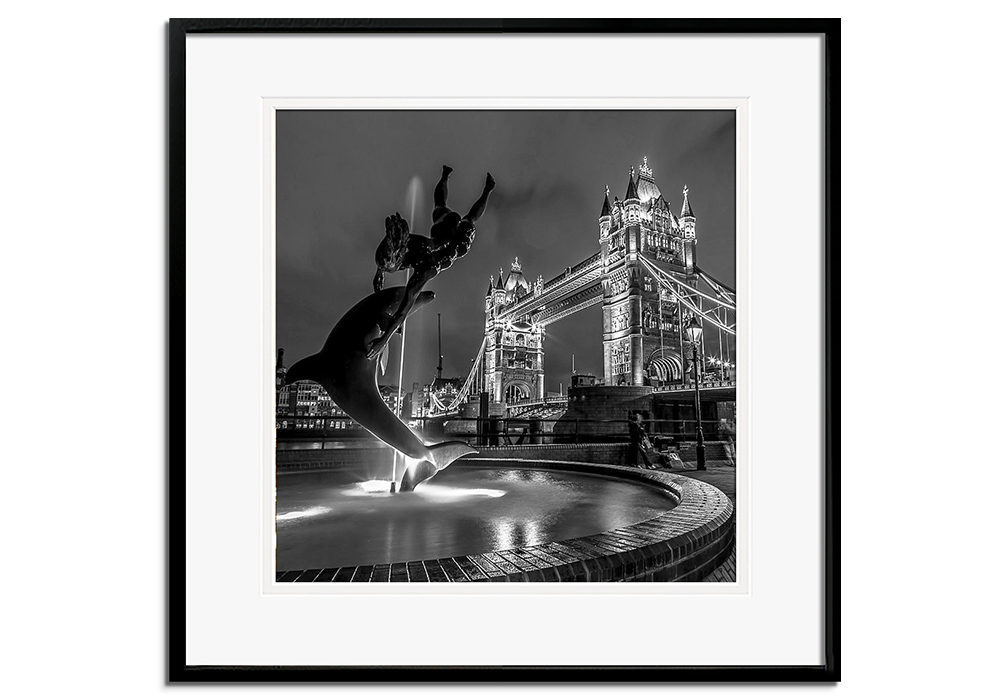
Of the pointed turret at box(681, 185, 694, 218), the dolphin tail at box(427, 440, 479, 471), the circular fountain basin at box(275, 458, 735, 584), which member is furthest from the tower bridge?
the circular fountain basin at box(275, 458, 735, 584)

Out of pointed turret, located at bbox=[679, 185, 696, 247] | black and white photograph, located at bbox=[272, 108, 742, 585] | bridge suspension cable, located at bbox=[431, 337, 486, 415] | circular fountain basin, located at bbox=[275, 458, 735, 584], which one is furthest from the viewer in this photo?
bridge suspension cable, located at bbox=[431, 337, 486, 415]

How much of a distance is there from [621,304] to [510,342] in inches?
18.6

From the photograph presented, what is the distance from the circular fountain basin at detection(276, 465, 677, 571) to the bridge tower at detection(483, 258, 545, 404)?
1.17 ft

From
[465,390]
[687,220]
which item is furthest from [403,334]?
[687,220]

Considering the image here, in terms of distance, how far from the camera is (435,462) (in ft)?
6.31

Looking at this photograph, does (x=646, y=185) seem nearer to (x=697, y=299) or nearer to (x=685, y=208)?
(x=685, y=208)

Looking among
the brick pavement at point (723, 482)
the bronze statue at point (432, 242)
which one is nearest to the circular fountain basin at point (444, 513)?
the brick pavement at point (723, 482)

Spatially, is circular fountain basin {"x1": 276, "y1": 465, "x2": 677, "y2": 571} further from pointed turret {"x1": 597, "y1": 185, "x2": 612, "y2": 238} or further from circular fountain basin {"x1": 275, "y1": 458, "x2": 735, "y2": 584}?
pointed turret {"x1": 597, "y1": 185, "x2": 612, "y2": 238}

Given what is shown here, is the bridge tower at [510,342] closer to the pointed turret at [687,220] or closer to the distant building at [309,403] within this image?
the distant building at [309,403]

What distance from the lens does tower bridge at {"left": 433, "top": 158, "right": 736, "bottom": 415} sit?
5.74 feet
